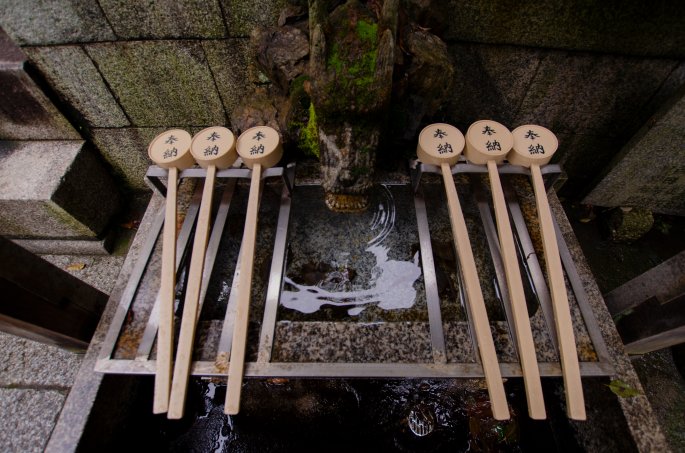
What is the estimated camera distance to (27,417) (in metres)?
3.03

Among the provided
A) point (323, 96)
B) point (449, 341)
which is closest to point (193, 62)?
point (323, 96)

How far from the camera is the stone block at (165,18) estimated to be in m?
3.01

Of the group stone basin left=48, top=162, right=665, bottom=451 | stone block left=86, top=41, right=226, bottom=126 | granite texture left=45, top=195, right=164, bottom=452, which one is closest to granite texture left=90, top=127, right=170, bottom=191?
stone block left=86, top=41, right=226, bottom=126

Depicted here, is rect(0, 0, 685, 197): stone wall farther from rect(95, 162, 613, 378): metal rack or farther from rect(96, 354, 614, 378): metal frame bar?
rect(96, 354, 614, 378): metal frame bar

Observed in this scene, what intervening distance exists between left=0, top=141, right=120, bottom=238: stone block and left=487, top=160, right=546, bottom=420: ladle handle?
4.40m

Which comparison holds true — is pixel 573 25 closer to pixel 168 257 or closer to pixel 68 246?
pixel 168 257

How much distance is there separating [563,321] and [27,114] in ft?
18.4

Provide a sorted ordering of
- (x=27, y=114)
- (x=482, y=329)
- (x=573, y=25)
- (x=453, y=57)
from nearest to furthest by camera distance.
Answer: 1. (x=482, y=329)
2. (x=573, y=25)
3. (x=453, y=57)
4. (x=27, y=114)

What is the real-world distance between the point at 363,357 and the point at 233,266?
4.45 feet

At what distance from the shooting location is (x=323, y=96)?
7.00 ft

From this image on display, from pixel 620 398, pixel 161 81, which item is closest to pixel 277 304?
pixel 620 398

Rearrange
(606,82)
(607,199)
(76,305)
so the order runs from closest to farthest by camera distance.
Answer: (76,305) < (606,82) < (607,199)

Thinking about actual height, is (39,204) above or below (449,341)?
above

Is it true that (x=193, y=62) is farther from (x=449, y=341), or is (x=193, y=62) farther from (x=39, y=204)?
(x=449, y=341)
